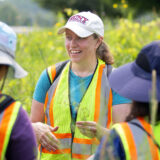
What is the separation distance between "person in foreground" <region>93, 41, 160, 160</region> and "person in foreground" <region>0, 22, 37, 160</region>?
1.02ft

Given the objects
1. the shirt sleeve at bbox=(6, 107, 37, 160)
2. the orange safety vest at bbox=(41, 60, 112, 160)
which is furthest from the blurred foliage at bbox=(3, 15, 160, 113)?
the shirt sleeve at bbox=(6, 107, 37, 160)

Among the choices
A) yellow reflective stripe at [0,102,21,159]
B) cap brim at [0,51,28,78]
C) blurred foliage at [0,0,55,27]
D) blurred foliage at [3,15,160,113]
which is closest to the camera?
yellow reflective stripe at [0,102,21,159]

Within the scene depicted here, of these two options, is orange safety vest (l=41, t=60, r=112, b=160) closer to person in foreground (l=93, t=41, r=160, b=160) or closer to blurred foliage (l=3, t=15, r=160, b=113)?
person in foreground (l=93, t=41, r=160, b=160)

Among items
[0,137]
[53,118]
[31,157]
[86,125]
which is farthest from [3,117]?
[53,118]

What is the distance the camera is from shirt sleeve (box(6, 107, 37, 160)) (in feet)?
5.15

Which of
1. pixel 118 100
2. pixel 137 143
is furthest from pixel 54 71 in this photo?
pixel 137 143

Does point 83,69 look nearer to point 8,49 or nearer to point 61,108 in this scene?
point 61,108

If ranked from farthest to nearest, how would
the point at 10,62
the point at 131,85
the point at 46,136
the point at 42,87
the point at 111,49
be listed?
the point at 111,49, the point at 42,87, the point at 46,136, the point at 10,62, the point at 131,85

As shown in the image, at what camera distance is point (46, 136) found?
249 centimetres

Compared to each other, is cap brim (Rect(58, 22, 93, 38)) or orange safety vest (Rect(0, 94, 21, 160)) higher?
cap brim (Rect(58, 22, 93, 38))

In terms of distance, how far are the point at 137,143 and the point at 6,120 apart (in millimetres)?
549

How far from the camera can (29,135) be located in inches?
63.9

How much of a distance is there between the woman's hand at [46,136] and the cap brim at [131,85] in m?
0.89

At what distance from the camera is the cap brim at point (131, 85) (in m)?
1.52
